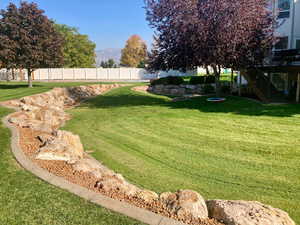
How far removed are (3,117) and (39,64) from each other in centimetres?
1155

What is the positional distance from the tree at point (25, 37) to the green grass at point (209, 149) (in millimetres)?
9307

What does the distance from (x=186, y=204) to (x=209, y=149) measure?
12.3ft

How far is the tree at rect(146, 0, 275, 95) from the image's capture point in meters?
11.4

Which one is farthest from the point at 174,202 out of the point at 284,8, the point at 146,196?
the point at 284,8

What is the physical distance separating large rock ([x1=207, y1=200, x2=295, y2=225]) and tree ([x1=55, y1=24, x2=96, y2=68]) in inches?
1874

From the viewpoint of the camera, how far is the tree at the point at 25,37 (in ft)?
58.0

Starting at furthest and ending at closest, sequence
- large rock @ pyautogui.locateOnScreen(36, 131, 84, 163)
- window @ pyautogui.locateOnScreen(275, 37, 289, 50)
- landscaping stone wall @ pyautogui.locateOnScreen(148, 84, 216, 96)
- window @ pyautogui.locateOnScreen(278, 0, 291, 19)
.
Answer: landscaping stone wall @ pyautogui.locateOnScreen(148, 84, 216, 96)
window @ pyautogui.locateOnScreen(275, 37, 289, 50)
window @ pyautogui.locateOnScreen(278, 0, 291, 19)
large rock @ pyautogui.locateOnScreen(36, 131, 84, 163)

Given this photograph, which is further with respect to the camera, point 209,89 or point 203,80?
point 203,80

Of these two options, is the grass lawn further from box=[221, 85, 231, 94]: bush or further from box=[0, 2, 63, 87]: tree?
box=[0, 2, 63, 87]: tree

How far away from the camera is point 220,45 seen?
38.4 feet

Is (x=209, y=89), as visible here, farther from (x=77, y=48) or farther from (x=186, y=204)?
(x=77, y=48)

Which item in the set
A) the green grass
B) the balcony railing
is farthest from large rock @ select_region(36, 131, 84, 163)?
the balcony railing

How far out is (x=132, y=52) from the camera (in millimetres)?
58156

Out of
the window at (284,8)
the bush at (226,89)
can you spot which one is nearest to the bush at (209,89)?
the bush at (226,89)
